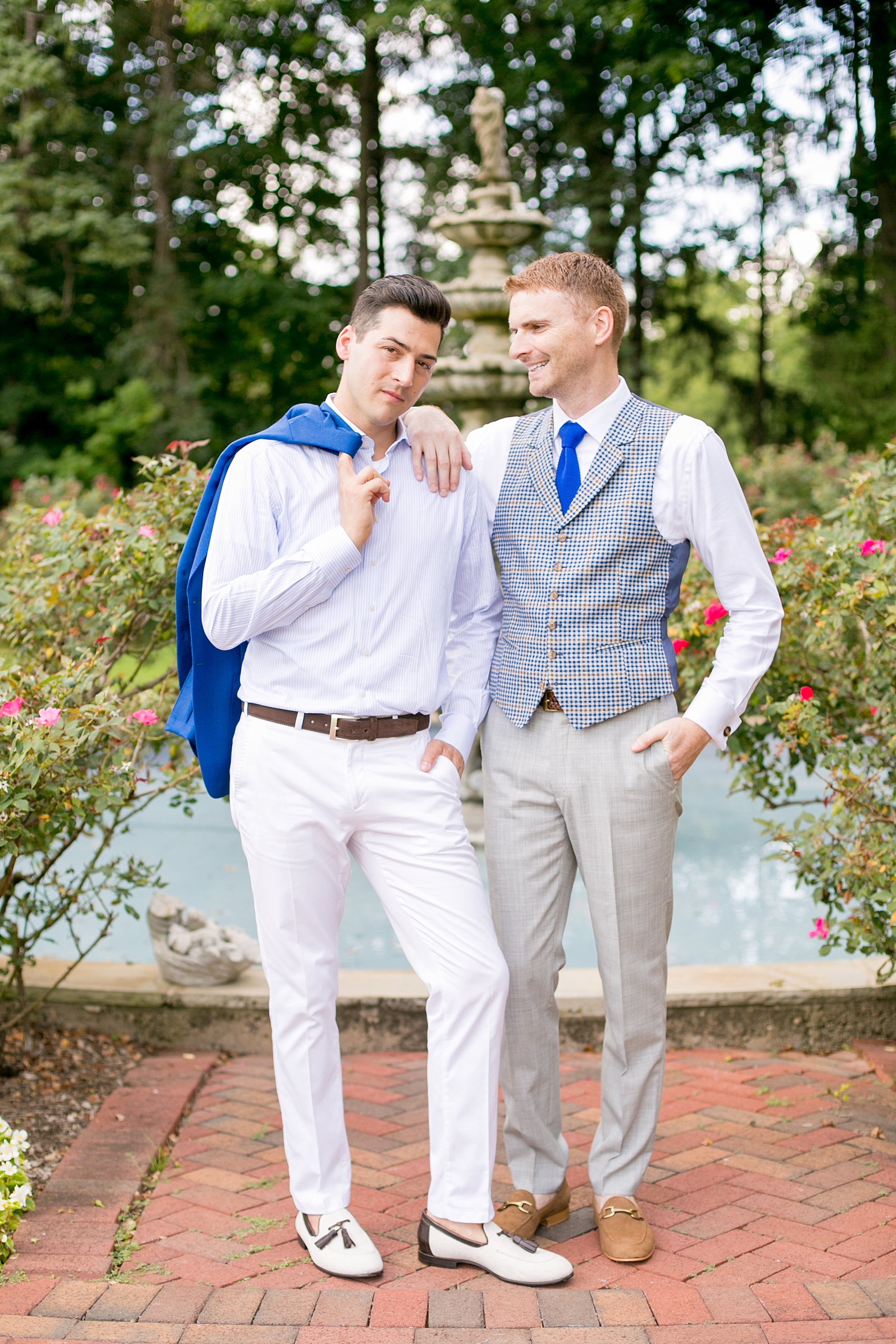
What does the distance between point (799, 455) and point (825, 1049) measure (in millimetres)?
12323

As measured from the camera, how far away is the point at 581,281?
267 cm

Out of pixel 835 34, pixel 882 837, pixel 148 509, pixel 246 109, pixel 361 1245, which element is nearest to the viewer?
pixel 361 1245

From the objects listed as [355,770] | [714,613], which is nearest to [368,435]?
[355,770]

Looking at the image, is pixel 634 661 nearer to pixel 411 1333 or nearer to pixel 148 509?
pixel 411 1333

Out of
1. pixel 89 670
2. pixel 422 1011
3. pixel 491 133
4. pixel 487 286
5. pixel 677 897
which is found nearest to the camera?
pixel 89 670

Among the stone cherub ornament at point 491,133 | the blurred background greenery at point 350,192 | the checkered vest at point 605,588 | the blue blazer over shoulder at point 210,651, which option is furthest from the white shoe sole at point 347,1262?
the blurred background greenery at point 350,192

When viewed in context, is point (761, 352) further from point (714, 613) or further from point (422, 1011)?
point (422, 1011)

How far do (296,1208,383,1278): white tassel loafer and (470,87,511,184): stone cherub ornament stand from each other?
20.3 ft

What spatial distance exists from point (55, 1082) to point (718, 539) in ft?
7.82

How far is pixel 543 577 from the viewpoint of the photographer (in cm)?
273

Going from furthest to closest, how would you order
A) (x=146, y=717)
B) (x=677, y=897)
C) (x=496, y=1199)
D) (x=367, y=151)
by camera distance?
(x=367, y=151)
(x=677, y=897)
(x=146, y=717)
(x=496, y=1199)

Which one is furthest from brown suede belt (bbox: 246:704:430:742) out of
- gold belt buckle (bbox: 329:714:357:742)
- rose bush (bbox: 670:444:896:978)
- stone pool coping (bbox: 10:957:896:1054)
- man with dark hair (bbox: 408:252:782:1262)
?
stone pool coping (bbox: 10:957:896:1054)

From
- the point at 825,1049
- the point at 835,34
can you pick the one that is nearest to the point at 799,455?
the point at 835,34

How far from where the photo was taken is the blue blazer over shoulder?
2.72m
